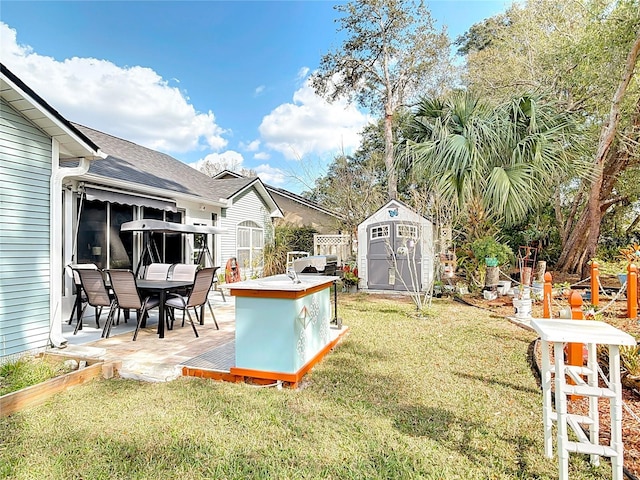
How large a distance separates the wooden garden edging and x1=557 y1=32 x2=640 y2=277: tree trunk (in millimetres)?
11064

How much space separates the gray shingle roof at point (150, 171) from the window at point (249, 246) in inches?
65.6

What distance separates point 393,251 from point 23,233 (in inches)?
310

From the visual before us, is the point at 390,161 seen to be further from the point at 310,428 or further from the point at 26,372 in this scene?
the point at 26,372

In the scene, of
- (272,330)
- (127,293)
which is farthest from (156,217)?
(272,330)

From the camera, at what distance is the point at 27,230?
14.0 ft

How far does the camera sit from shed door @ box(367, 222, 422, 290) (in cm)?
998

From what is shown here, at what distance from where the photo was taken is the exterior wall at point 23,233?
159 inches

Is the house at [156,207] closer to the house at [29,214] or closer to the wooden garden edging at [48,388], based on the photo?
the house at [29,214]

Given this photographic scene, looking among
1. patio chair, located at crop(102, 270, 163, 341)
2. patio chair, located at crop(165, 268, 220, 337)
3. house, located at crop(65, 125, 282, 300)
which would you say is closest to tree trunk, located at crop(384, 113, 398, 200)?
house, located at crop(65, 125, 282, 300)

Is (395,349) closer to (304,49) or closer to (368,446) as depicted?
(368,446)

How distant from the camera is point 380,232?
10352 millimetres

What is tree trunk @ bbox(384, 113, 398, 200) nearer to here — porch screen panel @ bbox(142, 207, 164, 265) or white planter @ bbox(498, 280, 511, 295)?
white planter @ bbox(498, 280, 511, 295)

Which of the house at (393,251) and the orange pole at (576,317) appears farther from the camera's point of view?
the house at (393,251)

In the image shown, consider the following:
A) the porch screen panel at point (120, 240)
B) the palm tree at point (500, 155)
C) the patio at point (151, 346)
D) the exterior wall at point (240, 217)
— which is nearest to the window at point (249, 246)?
the exterior wall at point (240, 217)
